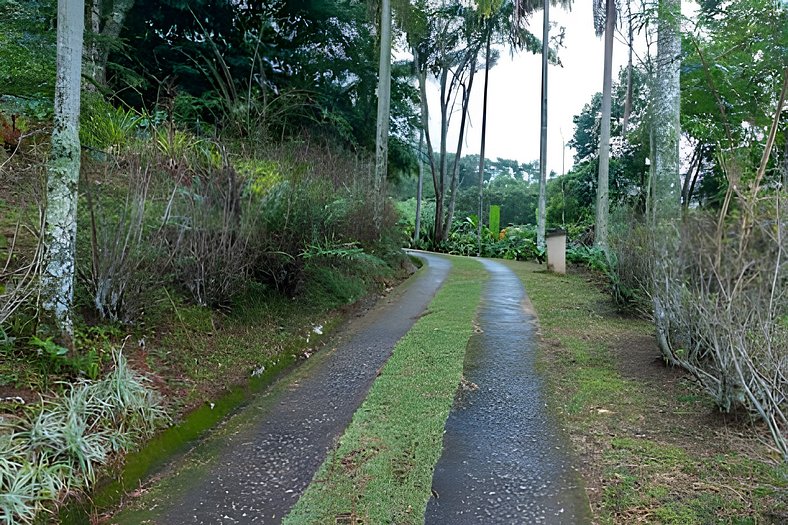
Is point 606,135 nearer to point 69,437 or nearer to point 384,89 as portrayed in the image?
point 384,89

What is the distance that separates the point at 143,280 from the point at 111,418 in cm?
132

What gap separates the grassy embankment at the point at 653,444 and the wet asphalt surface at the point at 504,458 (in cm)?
14

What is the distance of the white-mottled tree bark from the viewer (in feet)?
16.9

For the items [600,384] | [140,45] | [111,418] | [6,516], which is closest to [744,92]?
[600,384]

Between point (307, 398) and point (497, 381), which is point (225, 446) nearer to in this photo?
point (307, 398)

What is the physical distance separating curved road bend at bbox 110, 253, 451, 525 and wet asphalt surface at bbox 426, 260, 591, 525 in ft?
2.73

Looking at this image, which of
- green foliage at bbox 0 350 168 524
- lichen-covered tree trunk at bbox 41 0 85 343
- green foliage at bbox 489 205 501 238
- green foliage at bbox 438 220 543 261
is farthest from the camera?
green foliage at bbox 489 205 501 238

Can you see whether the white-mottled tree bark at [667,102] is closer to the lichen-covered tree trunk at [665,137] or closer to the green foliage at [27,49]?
the lichen-covered tree trunk at [665,137]

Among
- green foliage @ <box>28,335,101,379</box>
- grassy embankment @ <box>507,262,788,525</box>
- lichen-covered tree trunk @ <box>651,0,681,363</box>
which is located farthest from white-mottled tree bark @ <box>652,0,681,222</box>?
green foliage @ <box>28,335,101,379</box>

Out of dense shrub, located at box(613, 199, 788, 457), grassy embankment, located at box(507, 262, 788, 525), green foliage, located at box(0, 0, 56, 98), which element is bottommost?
grassy embankment, located at box(507, 262, 788, 525)

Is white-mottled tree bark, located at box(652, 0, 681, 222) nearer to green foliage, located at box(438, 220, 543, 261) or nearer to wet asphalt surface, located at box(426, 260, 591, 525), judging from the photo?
wet asphalt surface, located at box(426, 260, 591, 525)

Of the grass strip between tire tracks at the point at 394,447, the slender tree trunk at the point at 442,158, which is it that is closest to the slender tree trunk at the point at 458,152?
the slender tree trunk at the point at 442,158

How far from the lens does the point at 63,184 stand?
11.5 feet

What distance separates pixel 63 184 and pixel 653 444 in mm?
4364
